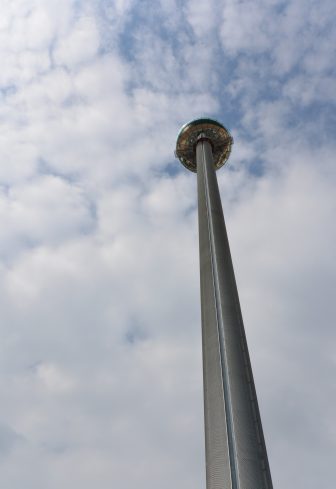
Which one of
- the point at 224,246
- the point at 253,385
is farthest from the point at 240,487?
the point at 224,246

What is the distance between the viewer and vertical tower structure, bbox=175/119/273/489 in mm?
24125

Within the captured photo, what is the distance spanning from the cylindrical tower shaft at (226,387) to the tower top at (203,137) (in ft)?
84.8

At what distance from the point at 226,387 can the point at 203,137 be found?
4132cm

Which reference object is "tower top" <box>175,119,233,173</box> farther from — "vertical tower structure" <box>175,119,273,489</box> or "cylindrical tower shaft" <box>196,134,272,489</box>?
"cylindrical tower shaft" <box>196,134,272,489</box>

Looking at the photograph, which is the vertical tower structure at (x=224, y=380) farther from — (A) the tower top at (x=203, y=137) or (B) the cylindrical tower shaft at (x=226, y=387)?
(A) the tower top at (x=203, y=137)

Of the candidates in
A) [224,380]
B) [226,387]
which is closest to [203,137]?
[224,380]

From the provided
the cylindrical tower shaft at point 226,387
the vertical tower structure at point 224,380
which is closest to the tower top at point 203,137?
the vertical tower structure at point 224,380

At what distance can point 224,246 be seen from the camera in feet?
130

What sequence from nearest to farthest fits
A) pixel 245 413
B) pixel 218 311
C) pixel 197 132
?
pixel 245 413
pixel 218 311
pixel 197 132

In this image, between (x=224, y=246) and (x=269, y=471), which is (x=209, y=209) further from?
(x=269, y=471)

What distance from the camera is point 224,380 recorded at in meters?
28.2

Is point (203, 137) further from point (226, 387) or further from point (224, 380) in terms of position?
point (226, 387)

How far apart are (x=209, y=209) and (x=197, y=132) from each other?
22.1 meters

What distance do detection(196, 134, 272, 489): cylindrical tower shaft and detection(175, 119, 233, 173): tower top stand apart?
84.8 feet
